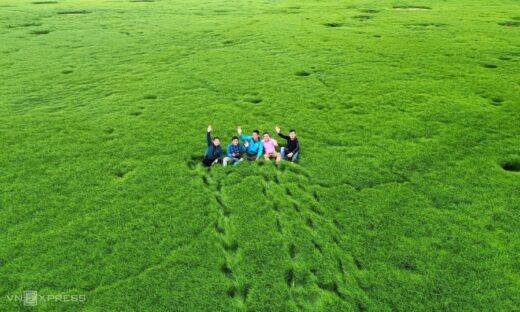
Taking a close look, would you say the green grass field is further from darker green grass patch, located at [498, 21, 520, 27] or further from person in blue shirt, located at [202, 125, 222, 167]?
darker green grass patch, located at [498, 21, 520, 27]

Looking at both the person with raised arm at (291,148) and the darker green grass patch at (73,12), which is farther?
the darker green grass patch at (73,12)

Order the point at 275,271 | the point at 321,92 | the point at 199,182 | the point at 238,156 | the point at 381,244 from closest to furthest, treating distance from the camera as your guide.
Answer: the point at 275,271, the point at 381,244, the point at 199,182, the point at 238,156, the point at 321,92

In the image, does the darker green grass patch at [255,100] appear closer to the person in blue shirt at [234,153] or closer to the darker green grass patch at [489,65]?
the person in blue shirt at [234,153]

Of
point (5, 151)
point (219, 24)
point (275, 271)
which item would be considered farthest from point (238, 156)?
point (219, 24)

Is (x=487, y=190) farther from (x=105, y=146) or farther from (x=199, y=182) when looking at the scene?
(x=105, y=146)

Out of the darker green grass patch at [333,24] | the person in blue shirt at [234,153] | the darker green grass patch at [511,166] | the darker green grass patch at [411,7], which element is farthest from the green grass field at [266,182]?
the darker green grass patch at [411,7]

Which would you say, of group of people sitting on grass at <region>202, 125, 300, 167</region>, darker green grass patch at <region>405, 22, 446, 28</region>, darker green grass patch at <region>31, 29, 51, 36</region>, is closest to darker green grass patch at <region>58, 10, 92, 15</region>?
darker green grass patch at <region>31, 29, 51, 36</region>

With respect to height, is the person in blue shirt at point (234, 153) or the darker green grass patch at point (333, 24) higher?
the darker green grass patch at point (333, 24)
